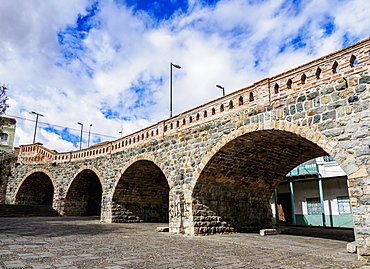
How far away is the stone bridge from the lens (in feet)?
20.2

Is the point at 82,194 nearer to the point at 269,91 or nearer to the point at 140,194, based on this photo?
the point at 140,194

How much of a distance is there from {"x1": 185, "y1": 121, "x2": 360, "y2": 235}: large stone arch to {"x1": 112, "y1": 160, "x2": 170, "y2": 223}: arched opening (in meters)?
3.62

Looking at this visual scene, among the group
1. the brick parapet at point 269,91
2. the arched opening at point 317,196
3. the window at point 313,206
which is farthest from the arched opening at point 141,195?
the window at point 313,206

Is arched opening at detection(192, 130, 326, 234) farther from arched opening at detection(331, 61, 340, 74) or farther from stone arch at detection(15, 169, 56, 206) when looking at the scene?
stone arch at detection(15, 169, 56, 206)

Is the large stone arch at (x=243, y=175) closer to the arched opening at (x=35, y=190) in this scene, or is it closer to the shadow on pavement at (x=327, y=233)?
the shadow on pavement at (x=327, y=233)

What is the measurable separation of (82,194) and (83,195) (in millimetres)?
115

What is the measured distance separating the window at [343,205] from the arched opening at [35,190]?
18.0m

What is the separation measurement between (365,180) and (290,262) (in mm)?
2158

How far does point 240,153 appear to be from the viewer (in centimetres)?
940

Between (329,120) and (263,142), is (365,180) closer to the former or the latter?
(329,120)

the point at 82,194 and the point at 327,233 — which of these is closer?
the point at 327,233

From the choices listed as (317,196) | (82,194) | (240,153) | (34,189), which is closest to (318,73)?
(240,153)

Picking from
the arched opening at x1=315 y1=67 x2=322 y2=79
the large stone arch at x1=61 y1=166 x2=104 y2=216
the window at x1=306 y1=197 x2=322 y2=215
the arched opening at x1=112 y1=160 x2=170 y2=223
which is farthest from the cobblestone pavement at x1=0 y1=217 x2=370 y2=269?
the large stone arch at x1=61 y1=166 x2=104 y2=216

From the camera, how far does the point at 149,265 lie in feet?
15.0
